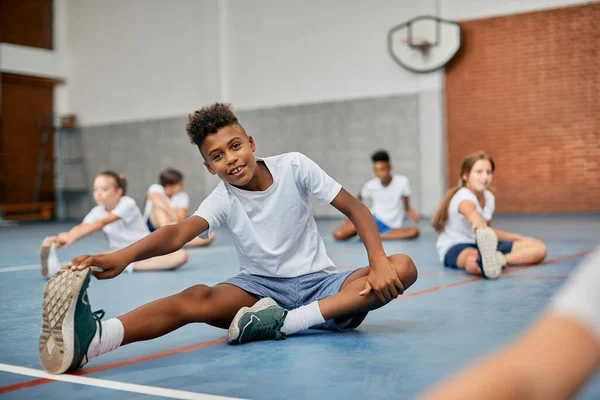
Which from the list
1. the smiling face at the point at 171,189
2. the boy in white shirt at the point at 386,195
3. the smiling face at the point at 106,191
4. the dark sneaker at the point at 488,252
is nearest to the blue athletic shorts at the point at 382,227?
the boy in white shirt at the point at 386,195

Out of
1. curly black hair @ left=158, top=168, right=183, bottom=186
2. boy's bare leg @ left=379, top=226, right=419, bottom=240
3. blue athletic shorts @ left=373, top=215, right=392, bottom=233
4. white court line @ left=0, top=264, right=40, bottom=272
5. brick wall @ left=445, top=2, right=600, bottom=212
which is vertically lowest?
white court line @ left=0, top=264, right=40, bottom=272

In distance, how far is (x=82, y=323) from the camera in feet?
5.61

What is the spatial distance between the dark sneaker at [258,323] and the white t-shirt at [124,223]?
2.21 metres

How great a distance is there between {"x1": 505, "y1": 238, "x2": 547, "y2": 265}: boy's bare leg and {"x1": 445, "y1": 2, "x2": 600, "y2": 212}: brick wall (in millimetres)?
5378

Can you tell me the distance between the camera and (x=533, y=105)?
906cm

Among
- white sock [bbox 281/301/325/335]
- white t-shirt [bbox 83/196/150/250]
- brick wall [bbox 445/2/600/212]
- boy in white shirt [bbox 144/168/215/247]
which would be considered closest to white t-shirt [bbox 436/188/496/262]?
white sock [bbox 281/301/325/335]

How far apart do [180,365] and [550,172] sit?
8062mm

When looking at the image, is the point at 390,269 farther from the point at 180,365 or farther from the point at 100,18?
the point at 100,18

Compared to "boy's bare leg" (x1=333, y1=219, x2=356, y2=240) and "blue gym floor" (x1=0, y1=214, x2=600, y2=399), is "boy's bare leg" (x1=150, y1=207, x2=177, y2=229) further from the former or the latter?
"blue gym floor" (x1=0, y1=214, x2=600, y2=399)

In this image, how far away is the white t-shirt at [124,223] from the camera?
4.16 metres

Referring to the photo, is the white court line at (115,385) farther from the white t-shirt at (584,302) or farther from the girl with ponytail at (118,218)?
the girl with ponytail at (118,218)

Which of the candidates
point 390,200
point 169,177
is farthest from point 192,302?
point 390,200

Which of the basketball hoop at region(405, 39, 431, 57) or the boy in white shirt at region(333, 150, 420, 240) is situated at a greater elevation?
the basketball hoop at region(405, 39, 431, 57)

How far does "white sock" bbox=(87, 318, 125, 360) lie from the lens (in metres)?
1.78
